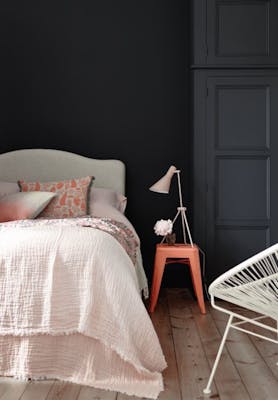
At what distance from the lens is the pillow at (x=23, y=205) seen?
147 inches

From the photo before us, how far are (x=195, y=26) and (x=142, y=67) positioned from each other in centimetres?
67

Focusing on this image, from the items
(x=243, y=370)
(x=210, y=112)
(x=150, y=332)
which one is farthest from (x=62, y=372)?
(x=210, y=112)

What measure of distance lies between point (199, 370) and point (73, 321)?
0.66 metres

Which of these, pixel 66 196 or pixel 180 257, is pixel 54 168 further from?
pixel 180 257

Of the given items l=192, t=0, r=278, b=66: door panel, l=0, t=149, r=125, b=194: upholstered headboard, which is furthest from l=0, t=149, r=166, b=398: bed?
l=192, t=0, r=278, b=66: door panel

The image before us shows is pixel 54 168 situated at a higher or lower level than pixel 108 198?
higher

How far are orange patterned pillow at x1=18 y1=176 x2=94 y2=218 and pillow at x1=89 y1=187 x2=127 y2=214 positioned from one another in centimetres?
8

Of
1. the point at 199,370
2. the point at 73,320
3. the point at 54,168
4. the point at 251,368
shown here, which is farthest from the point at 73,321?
the point at 54,168

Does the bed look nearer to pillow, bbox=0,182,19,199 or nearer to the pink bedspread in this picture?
the pink bedspread

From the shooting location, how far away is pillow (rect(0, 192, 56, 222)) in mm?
3738

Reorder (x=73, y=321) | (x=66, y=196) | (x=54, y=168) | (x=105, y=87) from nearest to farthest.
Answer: (x=73, y=321) → (x=66, y=196) → (x=54, y=168) → (x=105, y=87)

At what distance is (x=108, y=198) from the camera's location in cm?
438

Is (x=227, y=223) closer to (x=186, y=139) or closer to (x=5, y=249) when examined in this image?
(x=186, y=139)

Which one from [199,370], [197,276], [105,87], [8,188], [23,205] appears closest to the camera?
[199,370]
